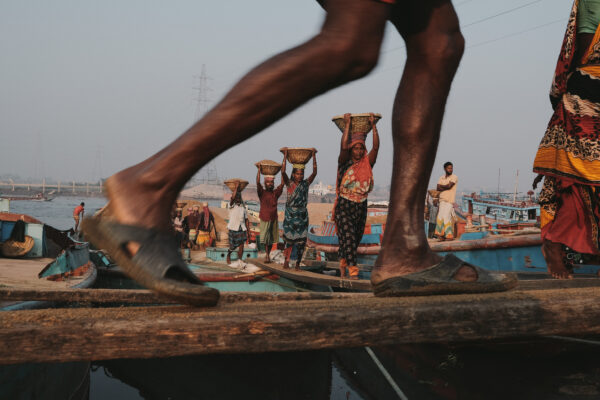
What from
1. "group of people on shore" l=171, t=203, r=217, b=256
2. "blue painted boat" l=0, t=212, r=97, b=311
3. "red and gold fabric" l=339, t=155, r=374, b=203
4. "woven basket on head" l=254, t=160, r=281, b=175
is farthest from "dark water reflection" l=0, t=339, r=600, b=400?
"group of people on shore" l=171, t=203, r=217, b=256

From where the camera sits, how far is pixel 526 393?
6.91 ft

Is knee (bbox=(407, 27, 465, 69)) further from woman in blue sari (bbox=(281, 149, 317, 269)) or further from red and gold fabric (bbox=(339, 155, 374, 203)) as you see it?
woman in blue sari (bbox=(281, 149, 317, 269))

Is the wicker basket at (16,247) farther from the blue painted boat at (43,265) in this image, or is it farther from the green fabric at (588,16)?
the green fabric at (588,16)

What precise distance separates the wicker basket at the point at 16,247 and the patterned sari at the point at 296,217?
5.08m

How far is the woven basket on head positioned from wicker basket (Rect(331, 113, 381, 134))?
2.49 m

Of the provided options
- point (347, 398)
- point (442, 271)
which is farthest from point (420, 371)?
point (347, 398)

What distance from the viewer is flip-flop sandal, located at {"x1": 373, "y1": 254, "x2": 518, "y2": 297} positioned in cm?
127

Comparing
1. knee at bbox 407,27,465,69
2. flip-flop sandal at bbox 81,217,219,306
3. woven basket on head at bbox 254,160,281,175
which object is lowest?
flip-flop sandal at bbox 81,217,219,306

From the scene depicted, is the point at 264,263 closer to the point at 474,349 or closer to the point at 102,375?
the point at 102,375

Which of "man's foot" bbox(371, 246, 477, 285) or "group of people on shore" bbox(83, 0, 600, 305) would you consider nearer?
"group of people on shore" bbox(83, 0, 600, 305)

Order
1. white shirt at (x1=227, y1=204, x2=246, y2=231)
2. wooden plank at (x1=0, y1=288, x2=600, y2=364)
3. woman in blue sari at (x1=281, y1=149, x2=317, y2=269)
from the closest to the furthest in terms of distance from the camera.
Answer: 1. wooden plank at (x1=0, y1=288, x2=600, y2=364)
2. woman in blue sari at (x1=281, y1=149, x2=317, y2=269)
3. white shirt at (x1=227, y1=204, x2=246, y2=231)

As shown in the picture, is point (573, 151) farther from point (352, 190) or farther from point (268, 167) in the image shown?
point (268, 167)

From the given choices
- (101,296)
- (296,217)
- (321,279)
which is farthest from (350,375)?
(101,296)

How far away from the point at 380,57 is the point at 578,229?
231 centimetres
